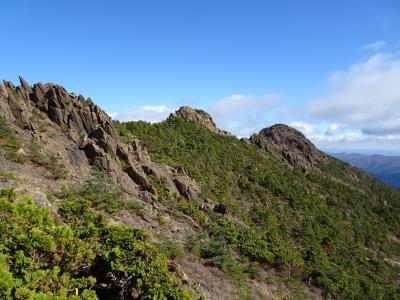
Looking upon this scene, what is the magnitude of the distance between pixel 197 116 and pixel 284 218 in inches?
2015

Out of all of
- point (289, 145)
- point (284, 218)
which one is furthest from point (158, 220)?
point (289, 145)

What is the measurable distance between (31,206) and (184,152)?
59.2m

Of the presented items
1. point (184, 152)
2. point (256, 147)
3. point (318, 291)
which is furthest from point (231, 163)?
point (318, 291)

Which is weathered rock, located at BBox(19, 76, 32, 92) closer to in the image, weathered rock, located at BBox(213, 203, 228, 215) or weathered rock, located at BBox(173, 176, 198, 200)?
weathered rock, located at BBox(173, 176, 198, 200)

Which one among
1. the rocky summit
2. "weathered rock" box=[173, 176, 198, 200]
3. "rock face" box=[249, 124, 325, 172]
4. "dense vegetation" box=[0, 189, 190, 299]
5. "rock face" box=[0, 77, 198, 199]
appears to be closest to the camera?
"dense vegetation" box=[0, 189, 190, 299]

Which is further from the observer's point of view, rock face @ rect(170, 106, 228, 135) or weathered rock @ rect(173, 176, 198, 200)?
rock face @ rect(170, 106, 228, 135)

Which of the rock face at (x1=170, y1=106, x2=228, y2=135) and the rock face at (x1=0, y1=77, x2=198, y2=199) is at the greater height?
the rock face at (x1=170, y1=106, x2=228, y2=135)

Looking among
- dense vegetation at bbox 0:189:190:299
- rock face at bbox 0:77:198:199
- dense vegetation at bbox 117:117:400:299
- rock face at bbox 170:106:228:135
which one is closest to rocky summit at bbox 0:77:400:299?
dense vegetation at bbox 0:189:190:299

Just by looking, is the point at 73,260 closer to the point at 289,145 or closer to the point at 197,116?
the point at 197,116

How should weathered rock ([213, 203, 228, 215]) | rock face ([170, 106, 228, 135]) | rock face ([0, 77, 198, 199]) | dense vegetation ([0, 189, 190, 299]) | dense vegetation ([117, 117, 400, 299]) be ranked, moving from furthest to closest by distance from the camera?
1. rock face ([170, 106, 228, 135])
2. weathered rock ([213, 203, 228, 215])
3. dense vegetation ([117, 117, 400, 299])
4. rock face ([0, 77, 198, 199])
5. dense vegetation ([0, 189, 190, 299])

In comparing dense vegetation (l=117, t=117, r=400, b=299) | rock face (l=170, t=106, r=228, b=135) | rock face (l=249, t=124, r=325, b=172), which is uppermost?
rock face (l=170, t=106, r=228, b=135)

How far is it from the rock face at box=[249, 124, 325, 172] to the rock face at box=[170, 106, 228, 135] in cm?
1602

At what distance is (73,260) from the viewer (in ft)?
60.6

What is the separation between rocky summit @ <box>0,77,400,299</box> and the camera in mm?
18578
